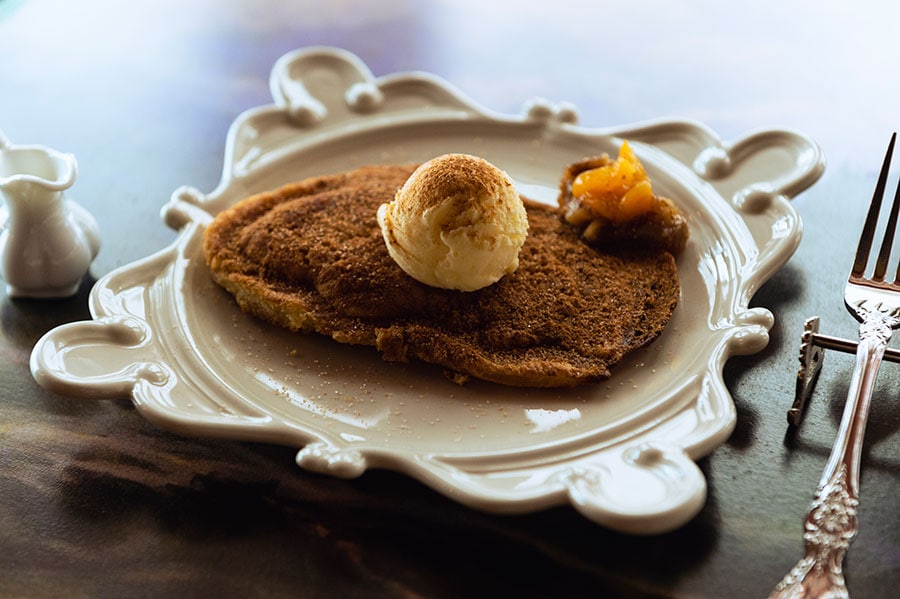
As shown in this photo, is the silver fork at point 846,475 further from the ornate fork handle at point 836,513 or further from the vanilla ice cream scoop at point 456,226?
the vanilla ice cream scoop at point 456,226

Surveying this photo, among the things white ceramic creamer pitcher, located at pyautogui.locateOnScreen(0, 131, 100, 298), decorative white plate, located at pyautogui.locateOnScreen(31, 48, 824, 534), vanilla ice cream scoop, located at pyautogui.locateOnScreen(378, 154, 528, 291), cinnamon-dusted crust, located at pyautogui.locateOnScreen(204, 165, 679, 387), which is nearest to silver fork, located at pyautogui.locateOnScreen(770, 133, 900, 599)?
decorative white plate, located at pyautogui.locateOnScreen(31, 48, 824, 534)

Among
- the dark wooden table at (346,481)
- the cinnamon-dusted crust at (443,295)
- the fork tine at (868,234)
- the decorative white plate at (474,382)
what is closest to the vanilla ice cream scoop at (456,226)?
the cinnamon-dusted crust at (443,295)

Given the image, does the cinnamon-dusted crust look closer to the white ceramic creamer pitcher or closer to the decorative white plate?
the decorative white plate

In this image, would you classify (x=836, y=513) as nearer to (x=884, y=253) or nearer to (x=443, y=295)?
(x=884, y=253)

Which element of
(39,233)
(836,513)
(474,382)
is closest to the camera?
(836,513)

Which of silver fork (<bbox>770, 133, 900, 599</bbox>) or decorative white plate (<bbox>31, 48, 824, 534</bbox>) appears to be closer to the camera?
silver fork (<bbox>770, 133, 900, 599</bbox>)

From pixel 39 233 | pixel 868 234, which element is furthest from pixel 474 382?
pixel 39 233

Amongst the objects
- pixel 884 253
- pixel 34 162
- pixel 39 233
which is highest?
pixel 884 253
